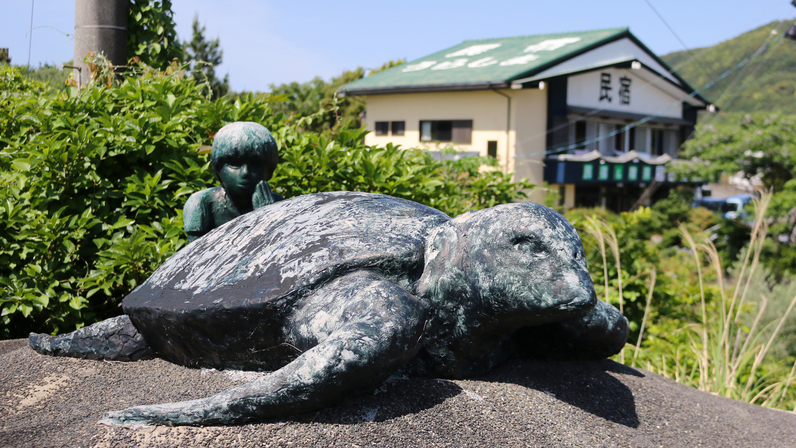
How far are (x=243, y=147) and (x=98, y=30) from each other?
2.63 metres

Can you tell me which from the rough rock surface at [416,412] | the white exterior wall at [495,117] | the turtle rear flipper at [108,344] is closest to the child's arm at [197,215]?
the turtle rear flipper at [108,344]

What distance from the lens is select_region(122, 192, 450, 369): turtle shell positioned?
1.99 metres

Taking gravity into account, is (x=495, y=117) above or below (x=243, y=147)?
above

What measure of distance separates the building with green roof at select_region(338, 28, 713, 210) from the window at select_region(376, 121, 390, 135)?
34mm

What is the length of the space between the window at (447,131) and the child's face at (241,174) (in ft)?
46.5

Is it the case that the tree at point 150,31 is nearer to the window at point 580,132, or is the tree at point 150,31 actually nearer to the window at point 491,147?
the window at point 491,147

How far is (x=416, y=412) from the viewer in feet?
6.13

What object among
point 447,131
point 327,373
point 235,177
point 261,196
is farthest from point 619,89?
point 327,373

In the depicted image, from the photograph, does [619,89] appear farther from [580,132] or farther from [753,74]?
[753,74]

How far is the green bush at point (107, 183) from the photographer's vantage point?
9.57 ft

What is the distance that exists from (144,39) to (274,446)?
417cm

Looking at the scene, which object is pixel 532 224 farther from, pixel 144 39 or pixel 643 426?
pixel 144 39

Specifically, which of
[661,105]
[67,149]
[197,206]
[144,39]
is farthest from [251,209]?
[661,105]

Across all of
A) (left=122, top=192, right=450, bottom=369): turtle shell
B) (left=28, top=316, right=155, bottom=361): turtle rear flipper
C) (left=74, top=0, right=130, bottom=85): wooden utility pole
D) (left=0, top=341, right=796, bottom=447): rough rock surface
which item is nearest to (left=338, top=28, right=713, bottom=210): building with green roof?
(left=74, top=0, right=130, bottom=85): wooden utility pole
